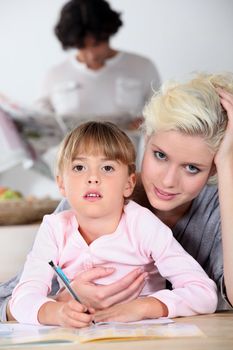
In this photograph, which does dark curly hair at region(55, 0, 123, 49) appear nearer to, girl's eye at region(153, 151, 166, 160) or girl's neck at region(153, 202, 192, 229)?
girl's neck at region(153, 202, 192, 229)

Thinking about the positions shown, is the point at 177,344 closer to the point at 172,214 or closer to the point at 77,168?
the point at 77,168

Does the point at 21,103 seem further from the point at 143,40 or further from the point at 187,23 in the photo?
the point at 187,23

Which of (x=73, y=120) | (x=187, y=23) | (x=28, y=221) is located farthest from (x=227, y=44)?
(x=28, y=221)

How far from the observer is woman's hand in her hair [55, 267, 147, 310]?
1.53 meters

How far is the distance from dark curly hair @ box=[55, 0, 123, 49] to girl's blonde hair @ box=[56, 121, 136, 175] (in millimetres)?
4064

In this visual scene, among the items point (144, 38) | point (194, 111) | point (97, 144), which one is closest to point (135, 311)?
point (97, 144)

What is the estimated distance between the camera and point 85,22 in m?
5.54

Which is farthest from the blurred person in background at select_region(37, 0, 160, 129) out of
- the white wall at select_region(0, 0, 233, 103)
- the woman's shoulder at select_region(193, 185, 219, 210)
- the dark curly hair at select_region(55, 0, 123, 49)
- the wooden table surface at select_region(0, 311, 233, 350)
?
the wooden table surface at select_region(0, 311, 233, 350)

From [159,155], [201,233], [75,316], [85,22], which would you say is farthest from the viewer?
[85,22]

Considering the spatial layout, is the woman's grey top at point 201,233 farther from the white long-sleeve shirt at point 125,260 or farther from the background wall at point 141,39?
the background wall at point 141,39

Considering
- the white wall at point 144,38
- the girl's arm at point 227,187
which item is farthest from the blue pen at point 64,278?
the white wall at point 144,38

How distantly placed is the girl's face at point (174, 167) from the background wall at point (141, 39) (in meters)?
4.11

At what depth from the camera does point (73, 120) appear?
5.45 m

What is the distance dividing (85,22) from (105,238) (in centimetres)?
417
